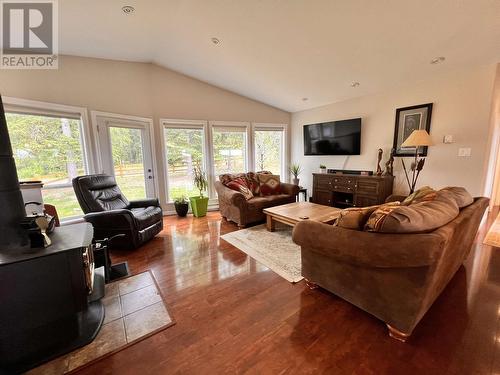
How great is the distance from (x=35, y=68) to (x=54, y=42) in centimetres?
45

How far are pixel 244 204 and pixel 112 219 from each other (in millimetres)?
1853

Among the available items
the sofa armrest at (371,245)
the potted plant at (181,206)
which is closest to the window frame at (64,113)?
the potted plant at (181,206)

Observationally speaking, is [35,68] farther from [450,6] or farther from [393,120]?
[393,120]

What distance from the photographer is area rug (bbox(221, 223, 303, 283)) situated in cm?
233

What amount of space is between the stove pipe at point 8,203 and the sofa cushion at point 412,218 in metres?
2.28

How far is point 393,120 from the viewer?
3818 millimetres

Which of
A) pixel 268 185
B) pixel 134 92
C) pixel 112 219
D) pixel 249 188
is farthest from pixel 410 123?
pixel 134 92

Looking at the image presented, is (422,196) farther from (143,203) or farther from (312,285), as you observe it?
(143,203)

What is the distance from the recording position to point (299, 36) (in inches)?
109

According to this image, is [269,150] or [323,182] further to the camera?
[269,150]

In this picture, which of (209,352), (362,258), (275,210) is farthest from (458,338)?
(275,210)

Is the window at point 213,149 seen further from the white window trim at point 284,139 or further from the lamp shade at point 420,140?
the lamp shade at point 420,140

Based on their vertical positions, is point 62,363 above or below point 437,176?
below

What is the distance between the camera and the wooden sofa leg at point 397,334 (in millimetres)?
1422
